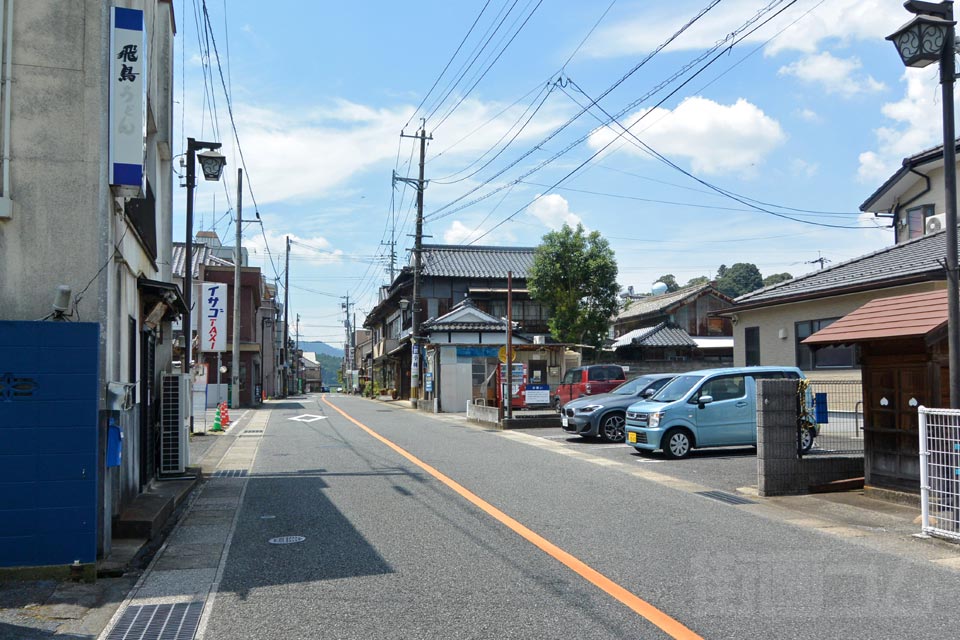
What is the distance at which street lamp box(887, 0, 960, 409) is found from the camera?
26.4ft

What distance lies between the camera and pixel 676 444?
577 inches

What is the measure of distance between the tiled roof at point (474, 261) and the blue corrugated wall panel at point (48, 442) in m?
39.0

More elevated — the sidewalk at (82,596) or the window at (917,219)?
the window at (917,219)

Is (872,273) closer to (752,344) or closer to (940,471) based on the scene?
(752,344)

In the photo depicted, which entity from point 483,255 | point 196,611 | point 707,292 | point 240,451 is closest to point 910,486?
point 196,611

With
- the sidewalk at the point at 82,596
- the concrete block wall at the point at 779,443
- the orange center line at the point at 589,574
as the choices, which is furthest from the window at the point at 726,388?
the sidewalk at the point at 82,596

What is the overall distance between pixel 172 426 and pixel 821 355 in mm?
16449

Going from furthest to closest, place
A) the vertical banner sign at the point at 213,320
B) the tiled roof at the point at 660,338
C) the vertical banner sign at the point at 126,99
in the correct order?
the tiled roof at the point at 660,338
the vertical banner sign at the point at 213,320
the vertical banner sign at the point at 126,99

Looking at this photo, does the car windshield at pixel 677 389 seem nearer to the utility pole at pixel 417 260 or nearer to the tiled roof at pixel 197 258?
the utility pole at pixel 417 260

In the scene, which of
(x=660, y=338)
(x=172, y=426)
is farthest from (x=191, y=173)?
(x=660, y=338)

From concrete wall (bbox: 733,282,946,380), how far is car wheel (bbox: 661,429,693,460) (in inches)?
244

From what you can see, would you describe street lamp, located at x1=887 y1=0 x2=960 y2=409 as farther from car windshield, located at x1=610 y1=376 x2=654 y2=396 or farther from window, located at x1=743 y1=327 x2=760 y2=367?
window, located at x1=743 y1=327 x2=760 y2=367

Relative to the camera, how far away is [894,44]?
8289 mm

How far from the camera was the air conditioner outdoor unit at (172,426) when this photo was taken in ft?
38.4
